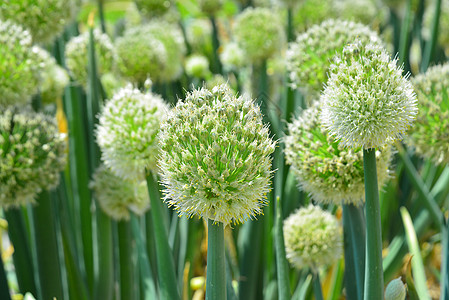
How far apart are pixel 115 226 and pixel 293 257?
555mm

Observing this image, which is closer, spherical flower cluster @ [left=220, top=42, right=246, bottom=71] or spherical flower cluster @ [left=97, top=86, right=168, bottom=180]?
spherical flower cluster @ [left=97, top=86, right=168, bottom=180]

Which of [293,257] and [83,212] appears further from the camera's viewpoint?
[83,212]

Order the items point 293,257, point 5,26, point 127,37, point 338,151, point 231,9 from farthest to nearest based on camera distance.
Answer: point 231,9 < point 127,37 < point 5,26 < point 293,257 < point 338,151

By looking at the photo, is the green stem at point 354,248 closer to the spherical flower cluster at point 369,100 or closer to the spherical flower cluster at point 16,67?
the spherical flower cluster at point 369,100

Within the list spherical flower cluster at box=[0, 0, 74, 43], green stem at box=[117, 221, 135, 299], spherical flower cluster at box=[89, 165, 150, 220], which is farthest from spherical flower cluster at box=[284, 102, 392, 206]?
spherical flower cluster at box=[0, 0, 74, 43]

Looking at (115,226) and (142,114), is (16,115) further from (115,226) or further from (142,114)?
(115,226)

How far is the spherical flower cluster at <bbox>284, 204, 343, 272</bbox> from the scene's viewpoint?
42.6 inches

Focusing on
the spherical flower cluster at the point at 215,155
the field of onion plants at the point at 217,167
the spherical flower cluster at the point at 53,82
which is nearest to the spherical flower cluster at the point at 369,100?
the field of onion plants at the point at 217,167

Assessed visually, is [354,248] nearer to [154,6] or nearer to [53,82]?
[53,82]

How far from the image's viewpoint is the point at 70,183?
1.73 m

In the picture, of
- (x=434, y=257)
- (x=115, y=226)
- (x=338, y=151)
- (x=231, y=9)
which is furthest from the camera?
(x=231, y=9)

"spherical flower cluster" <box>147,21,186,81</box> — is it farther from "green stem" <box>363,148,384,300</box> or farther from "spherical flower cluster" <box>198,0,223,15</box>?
"green stem" <box>363,148,384,300</box>

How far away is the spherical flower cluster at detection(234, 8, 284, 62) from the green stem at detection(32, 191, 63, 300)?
43.3 inches

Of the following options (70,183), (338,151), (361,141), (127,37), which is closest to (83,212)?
(70,183)
